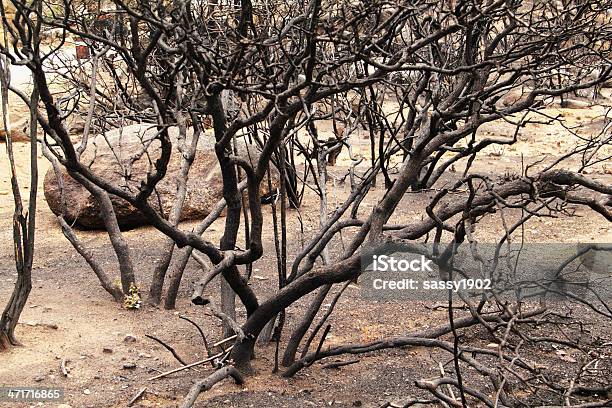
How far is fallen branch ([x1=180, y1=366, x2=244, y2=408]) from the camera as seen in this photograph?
11.3ft

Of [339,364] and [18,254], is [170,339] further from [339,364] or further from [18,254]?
[339,364]

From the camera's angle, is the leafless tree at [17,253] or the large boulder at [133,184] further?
the large boulder at [133,184]

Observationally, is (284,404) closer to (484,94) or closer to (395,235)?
(395,235)

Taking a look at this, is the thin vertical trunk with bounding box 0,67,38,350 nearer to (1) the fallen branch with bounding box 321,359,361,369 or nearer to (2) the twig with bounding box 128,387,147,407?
(2) the twig with bounding box 128,387,147,407

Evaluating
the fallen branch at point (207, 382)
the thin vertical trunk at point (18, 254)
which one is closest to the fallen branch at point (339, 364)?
the fallen branch at point (207, 382)

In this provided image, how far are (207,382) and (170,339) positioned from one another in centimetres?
140

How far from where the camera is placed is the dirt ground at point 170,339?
418 centimetres

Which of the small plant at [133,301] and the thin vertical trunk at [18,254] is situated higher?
the thin vertical trunk at [18,254]

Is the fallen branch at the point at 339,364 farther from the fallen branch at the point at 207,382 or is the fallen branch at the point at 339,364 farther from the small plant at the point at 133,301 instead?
the small plant at the point at 133,301

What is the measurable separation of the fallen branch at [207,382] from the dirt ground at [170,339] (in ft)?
0.42

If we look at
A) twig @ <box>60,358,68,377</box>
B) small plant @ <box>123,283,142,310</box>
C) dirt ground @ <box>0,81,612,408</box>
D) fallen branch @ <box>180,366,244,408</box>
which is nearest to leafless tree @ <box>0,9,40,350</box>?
dirt ground @ <box>0,81,612,408</box>

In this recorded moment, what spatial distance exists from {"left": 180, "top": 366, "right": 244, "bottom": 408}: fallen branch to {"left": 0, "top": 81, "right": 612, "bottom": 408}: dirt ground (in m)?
0.13

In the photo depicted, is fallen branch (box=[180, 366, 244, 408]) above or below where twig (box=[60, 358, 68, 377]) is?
above

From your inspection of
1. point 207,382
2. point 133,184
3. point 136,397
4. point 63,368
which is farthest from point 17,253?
point 133,184
